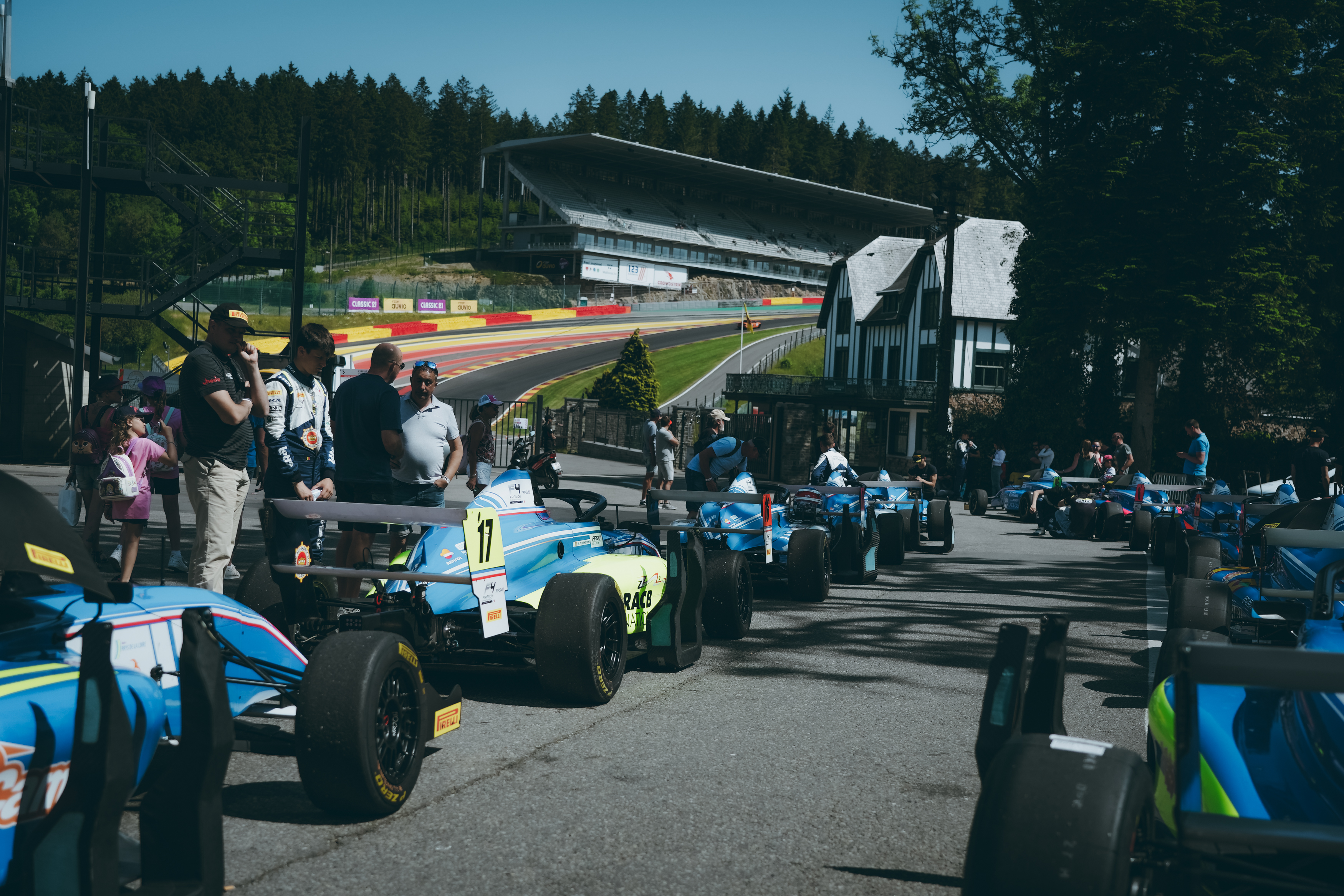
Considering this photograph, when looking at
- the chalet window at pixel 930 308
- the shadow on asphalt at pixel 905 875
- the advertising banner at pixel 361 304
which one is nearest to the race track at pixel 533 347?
the advertising banner at pixel 361 304

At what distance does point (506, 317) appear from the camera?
66.6 meters

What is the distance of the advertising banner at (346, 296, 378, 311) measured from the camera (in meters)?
63.0

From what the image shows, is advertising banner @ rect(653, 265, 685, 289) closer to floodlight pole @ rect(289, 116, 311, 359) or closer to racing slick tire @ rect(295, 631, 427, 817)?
floodlight pole @ rect(289, 116, 311, 359)

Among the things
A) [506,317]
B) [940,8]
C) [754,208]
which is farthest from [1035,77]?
[754,208]

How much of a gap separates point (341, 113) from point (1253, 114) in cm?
9607

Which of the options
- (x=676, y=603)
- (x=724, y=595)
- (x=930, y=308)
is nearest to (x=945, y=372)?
(x=724, y=595)

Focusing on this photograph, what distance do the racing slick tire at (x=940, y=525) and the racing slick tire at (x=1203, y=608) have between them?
823 centimetres

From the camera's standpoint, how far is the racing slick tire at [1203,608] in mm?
6457

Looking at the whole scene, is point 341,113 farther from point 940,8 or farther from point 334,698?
point 334,698

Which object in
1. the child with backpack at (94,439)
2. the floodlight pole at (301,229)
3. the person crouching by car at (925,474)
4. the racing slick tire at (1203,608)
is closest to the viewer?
the racing slick tire at (1203,608)

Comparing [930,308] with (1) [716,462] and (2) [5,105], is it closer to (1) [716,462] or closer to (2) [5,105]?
(1) [716,462]

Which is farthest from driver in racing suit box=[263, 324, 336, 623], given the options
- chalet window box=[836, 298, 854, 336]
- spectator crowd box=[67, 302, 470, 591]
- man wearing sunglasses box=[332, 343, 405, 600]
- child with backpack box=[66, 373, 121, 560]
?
chalet window box=[836, 298, 854, 336]

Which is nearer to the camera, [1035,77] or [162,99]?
[1035,77]

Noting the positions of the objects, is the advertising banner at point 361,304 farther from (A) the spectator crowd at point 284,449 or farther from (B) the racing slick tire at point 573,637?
(B) the racing slick tire at point 573,637
